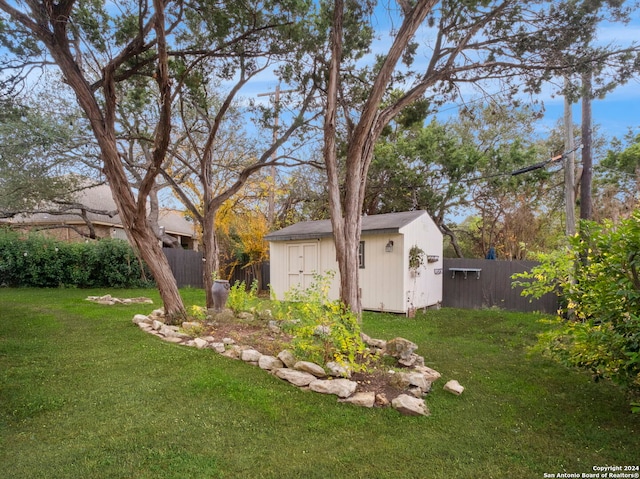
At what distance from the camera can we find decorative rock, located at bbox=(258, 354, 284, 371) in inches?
163

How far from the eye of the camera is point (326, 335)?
13.3 feet

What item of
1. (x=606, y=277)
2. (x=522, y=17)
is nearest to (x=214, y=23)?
(x=522, y=17)

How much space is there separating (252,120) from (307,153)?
6.58 meters

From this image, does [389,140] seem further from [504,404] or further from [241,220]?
[504,404]

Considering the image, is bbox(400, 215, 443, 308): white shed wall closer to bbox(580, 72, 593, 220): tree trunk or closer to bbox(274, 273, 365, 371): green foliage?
bbox(580, 72, 593, 220): tree trunk

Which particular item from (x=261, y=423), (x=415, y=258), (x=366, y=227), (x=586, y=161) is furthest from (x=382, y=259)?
(x=261, y=423)

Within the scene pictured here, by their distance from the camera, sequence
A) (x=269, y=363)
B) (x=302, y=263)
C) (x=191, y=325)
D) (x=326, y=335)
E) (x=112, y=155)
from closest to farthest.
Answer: (x=326, y=335) → (x=269, y=363) → (x=112, y=155) → (x=191, y=325) → (x=302, y=263)

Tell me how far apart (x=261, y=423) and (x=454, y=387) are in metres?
1.99

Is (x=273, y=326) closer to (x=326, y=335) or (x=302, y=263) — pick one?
(x=326, y=335)

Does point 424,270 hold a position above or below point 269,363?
above

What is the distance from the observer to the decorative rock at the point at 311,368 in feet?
12.7

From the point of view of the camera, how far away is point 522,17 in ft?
18.8

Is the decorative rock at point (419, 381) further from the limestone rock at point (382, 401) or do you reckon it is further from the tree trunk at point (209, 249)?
the tree trunk at point (209, 249)

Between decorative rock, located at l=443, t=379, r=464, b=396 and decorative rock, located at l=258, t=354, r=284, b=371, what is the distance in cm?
174
